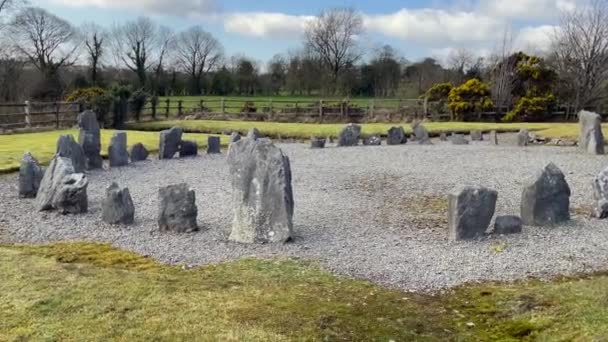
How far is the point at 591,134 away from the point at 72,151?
15.8 meters

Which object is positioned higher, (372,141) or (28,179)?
(372,141)

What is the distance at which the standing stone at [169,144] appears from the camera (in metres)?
17.6

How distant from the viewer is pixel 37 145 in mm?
19016

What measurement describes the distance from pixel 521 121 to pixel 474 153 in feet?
54.7

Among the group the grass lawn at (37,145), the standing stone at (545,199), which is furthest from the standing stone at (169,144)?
the standing stone at (545,199)

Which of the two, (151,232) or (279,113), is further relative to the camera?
(279,113)

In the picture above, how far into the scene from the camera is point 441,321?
17.4 ft

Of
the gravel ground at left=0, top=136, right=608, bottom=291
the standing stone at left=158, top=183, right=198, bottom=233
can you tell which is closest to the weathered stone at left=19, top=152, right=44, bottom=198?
the gravel ground at left=0, top=136, right=608, bottom=291

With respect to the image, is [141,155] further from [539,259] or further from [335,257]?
[539,259]

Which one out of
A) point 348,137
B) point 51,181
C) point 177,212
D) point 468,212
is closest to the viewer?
point 468,212

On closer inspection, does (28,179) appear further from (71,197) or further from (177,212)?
(177,212)

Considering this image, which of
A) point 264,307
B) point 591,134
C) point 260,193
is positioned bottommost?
point 264,307

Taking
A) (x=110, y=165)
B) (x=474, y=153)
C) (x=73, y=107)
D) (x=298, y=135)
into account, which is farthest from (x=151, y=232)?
(x=73, y=107)

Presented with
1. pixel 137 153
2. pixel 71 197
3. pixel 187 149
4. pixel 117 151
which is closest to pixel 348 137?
pixel 187 149
